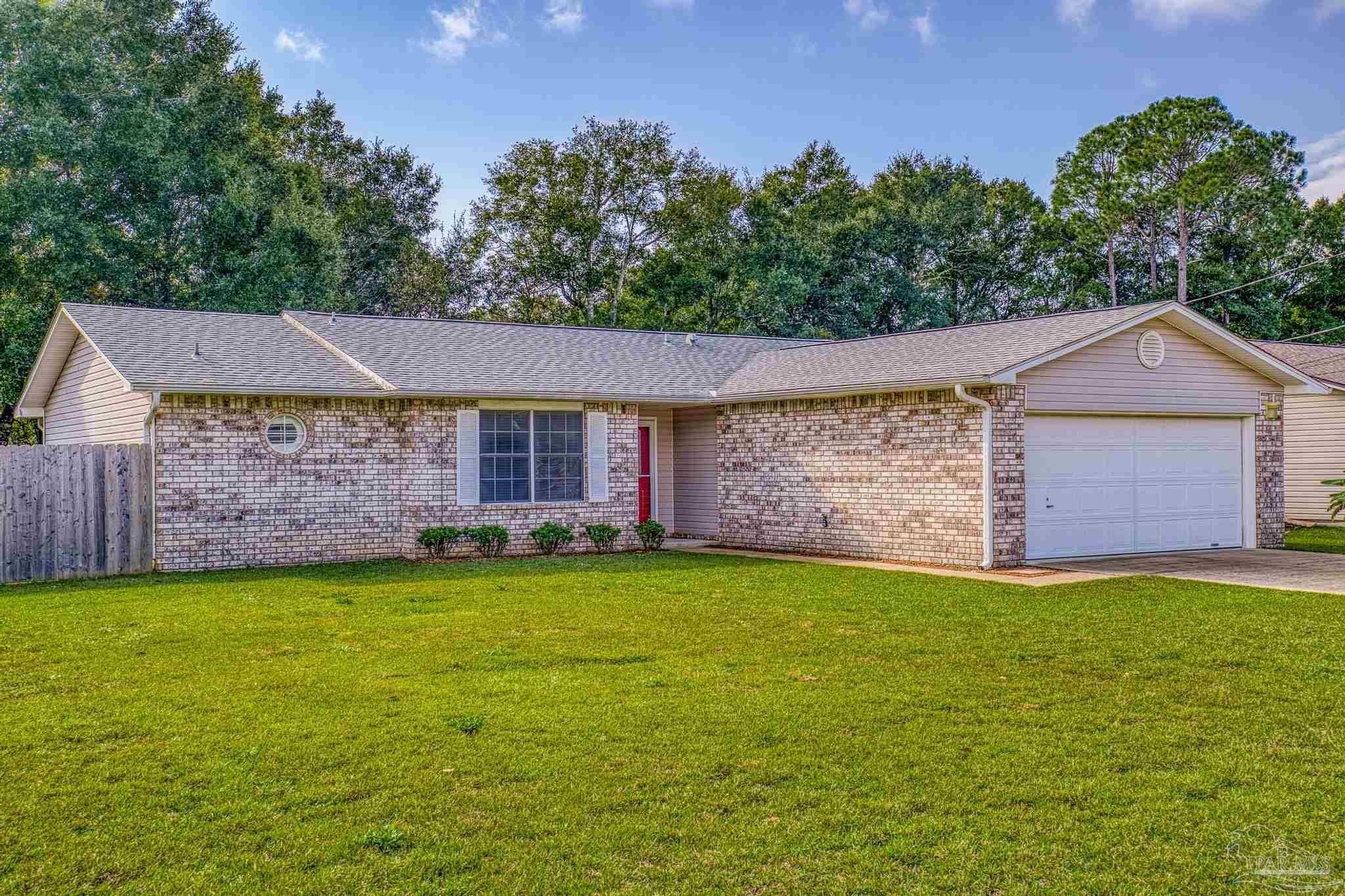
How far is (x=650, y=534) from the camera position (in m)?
15.7

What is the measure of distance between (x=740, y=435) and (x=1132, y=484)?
597cm

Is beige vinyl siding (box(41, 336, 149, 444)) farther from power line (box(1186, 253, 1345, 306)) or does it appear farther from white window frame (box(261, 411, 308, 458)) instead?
power line (box(1186, 253, 1345, 306))

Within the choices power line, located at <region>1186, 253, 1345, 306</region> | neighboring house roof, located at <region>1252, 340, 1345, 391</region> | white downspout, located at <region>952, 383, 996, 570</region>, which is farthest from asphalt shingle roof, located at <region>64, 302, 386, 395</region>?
power line, located at <region>1186, 253, 1345, 306</region>

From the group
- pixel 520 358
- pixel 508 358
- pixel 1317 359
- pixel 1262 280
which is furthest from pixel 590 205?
pixel 1262 280

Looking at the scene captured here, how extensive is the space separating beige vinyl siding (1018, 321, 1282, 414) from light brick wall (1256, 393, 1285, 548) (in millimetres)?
291

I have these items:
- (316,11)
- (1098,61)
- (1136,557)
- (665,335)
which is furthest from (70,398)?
(1098,61)

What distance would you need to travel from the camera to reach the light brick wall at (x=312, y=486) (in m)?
13.0

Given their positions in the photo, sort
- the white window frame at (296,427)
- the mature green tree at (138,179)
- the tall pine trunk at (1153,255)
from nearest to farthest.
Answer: the white window frame at (296,427), the mature green tree at (138,179), the tall pine trunk at (1153,255)

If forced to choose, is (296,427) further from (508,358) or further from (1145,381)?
(1145,381)

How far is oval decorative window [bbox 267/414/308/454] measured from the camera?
13.5m

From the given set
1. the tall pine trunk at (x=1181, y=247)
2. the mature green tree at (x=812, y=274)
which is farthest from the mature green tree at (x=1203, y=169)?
the mature green tree at (x=812, y=274)

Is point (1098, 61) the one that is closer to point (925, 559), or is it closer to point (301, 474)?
point (925, 559)

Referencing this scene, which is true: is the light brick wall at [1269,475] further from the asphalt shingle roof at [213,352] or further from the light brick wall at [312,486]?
the asphalt shingle roof at [213,352]

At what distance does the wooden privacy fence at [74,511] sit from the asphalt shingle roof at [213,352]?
1170mm
